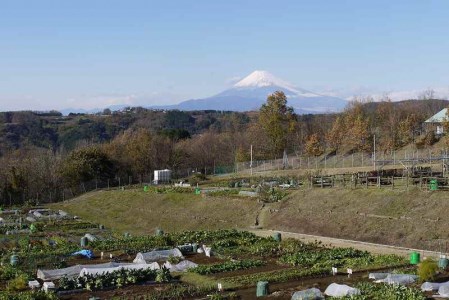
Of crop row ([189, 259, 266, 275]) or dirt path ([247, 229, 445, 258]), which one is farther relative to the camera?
dirt path ([247, 229, 445, 258])

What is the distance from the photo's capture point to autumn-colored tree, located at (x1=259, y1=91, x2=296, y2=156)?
7644 centimetres

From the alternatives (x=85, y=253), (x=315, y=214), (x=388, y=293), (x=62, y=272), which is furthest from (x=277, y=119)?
(x=388, y=293)

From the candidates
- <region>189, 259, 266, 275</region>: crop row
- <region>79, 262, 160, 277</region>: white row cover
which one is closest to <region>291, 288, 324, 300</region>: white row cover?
<region>189, 259, 266, 275</region>: crop row

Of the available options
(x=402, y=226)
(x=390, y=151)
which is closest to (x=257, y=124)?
(x=390, y=151)

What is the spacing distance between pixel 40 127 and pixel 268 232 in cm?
12722

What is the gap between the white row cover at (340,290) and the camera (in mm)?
18203

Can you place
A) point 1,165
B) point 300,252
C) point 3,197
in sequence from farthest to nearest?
point 1,165
point 3,197
point 300,252

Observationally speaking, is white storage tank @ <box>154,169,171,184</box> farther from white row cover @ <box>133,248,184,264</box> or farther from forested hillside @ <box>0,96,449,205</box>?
white row cover @ <box>133,248,184,264</box>

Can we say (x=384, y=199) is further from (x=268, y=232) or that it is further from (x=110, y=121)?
(x=110, y=121)

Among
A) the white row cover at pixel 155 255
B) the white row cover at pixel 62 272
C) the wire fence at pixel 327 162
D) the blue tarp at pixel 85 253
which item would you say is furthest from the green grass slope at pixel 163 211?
the wire fence at pixel 327 162

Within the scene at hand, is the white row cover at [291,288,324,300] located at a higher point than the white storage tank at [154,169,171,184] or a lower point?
higher

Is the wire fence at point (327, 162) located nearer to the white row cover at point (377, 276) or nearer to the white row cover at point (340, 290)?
the white row cover at point (377, 276)

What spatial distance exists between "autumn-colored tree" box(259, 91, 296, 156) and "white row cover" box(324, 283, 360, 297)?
57.6 meters

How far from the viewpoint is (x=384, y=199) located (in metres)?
35.2
